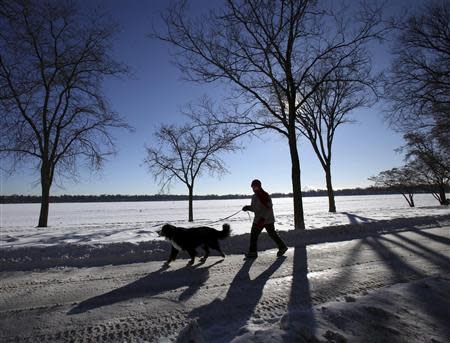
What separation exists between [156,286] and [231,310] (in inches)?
62.5

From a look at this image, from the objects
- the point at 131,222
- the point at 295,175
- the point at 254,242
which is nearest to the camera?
the point at 254,242

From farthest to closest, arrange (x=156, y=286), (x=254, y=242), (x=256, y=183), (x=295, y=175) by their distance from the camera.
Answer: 1. (x=295, y=175)
2. (x=256, y=183)
3. (x=254, y=242)
4. (x=156, y=286)

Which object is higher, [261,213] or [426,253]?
[261,213]

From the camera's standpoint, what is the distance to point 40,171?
17562mm

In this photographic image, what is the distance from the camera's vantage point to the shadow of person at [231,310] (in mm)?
3336

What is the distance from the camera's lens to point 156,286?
5.05 meters

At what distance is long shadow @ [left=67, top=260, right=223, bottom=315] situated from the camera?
4311mm

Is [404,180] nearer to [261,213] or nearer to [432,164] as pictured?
[432,164]

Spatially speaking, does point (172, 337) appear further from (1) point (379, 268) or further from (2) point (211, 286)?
→ (1) point (379, 268)

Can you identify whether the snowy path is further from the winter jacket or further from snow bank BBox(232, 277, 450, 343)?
the winter jacket

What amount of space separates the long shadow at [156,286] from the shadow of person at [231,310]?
0.54 meters

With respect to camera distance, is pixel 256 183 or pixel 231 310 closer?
pixel 231 310

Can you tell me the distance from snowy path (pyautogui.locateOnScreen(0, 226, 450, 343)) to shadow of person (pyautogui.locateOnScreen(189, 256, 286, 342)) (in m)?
0.01

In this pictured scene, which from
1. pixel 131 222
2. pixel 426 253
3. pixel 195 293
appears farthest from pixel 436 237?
pixel 131 222
